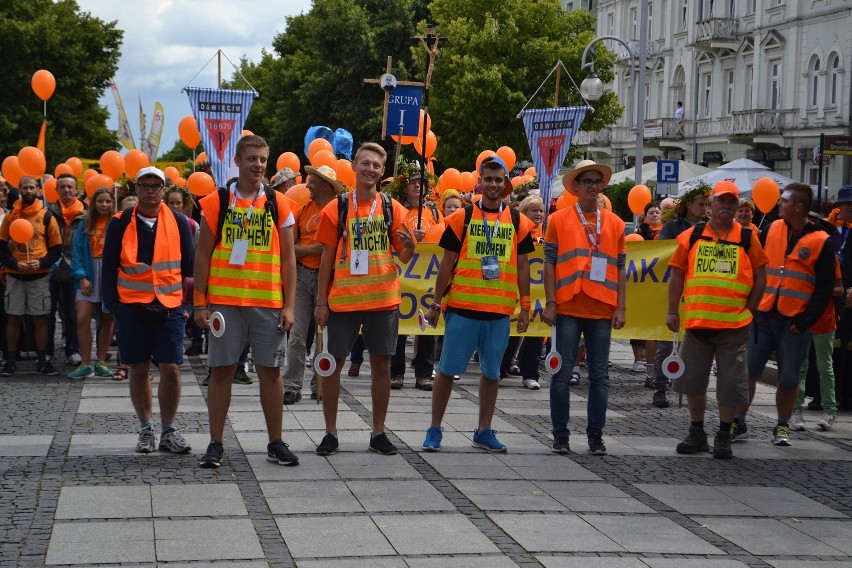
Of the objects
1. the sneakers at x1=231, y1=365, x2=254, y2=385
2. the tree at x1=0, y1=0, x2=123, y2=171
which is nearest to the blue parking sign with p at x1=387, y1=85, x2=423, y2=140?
the sneakers at x1=231, y1=365, x2=254, y2=385

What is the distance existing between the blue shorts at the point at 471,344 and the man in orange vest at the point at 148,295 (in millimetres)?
1799

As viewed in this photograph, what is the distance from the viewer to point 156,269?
8.44m

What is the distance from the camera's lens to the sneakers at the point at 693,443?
9.05 m

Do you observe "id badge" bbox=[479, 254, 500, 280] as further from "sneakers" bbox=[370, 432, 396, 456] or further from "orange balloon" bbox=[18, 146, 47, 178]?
"orange balloon" bbox=[18, 146, 47, 178]

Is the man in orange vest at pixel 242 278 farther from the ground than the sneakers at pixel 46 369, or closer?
farther from the ground

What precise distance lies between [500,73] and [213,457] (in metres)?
39.6

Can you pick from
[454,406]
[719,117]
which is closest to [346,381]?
[454,406]

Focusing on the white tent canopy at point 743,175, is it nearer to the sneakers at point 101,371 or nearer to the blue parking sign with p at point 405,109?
Answer: the blue parking sign with p at point 405,109

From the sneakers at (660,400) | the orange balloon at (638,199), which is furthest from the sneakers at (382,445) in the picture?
the orange balloon at (638,199)

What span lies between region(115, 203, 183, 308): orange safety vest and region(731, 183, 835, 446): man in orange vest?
4331 millimetres

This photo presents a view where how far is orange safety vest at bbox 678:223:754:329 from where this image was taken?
29.6 ft

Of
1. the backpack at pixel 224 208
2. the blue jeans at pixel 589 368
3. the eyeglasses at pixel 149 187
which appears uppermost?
the eyeglasses at pixel 149 187

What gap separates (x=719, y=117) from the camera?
5022cm

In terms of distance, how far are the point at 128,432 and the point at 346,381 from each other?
3.46 m
